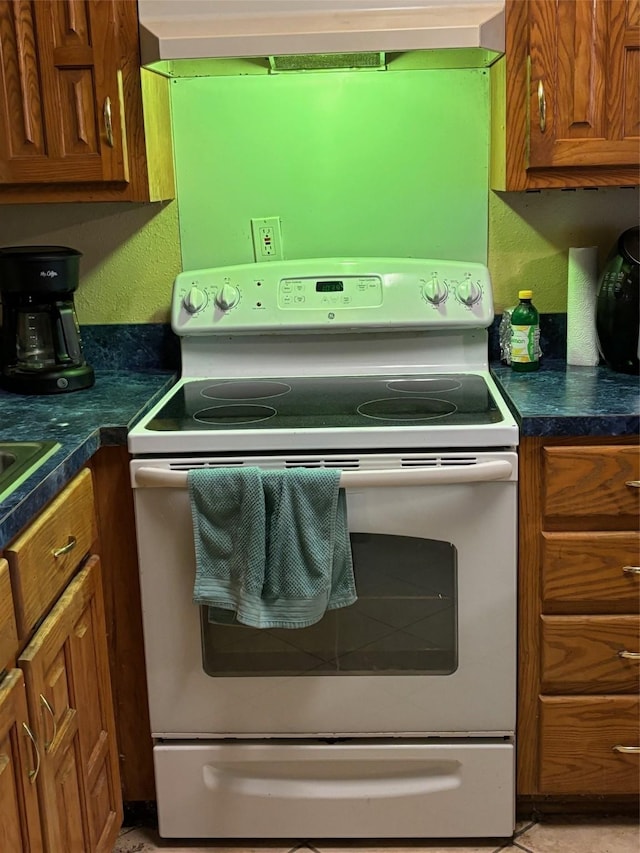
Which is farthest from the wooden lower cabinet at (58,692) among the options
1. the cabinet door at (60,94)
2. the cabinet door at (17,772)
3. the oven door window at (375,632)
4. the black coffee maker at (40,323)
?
the cabinet door at (60,94)

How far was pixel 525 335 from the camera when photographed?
221cm

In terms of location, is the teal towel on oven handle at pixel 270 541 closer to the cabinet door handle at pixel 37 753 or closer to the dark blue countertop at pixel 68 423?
the dark blue countertop at pixel 68 423

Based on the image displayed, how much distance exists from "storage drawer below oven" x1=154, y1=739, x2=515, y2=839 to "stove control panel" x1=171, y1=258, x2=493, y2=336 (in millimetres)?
943

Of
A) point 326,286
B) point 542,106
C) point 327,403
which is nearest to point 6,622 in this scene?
point 327,403

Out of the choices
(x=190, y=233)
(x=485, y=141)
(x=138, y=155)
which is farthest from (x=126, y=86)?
(x=485, y=141)

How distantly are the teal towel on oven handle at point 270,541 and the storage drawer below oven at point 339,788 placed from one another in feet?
1.20

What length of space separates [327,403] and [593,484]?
1.88 ft

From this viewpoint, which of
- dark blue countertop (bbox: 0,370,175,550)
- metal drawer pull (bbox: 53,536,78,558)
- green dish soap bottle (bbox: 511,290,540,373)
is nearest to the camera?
dark blue countertop (bbox: 0,370,175,550)

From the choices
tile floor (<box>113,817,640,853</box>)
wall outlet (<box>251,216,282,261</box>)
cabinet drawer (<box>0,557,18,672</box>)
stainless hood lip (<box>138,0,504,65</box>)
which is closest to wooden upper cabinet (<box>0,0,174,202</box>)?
stainless hood lip (<box>138,0,504,65</box>)

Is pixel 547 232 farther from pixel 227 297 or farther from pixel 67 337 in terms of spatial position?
pixel 67 337

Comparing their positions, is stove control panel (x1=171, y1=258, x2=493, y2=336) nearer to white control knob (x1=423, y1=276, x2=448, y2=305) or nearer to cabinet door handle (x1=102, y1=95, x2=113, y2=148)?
white control knob (x1=423, y1=276, x2=448, y2=305)

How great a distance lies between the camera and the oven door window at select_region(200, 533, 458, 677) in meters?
1.85

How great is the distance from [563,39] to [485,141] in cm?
39

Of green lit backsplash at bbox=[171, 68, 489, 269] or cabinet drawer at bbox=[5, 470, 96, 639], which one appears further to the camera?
green lit backsplash at bbox=[171, 68, 489, 269]
